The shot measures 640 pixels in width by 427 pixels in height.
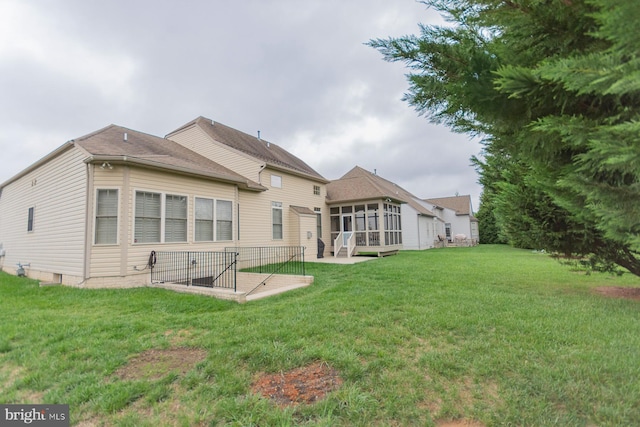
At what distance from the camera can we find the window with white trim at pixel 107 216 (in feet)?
26.0

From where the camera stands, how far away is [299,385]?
8.90 ft

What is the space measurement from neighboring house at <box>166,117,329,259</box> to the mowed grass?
6498 millimetres

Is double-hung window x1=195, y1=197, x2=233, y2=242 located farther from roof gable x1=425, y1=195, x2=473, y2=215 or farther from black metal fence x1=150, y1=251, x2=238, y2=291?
roof gable x1=425, y1=195, x2=473, y2=215

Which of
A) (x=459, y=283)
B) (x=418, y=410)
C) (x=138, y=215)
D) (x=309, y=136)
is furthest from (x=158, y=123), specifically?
(x=418, y=410)

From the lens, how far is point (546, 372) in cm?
271

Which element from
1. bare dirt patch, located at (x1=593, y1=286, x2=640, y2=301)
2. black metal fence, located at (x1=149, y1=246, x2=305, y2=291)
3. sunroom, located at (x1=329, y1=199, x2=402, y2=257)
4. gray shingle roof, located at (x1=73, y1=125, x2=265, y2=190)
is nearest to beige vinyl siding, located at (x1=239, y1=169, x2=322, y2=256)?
black metal fence, located at (x1=149, y1=246, x2=305, y2=291)

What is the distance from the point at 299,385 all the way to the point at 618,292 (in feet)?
24.8

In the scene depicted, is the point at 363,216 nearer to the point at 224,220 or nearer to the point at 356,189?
the point at 356,189

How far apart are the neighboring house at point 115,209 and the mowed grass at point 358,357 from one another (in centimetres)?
213

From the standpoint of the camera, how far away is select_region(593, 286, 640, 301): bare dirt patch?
229 inches

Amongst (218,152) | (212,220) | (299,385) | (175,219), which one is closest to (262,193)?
(218,152)

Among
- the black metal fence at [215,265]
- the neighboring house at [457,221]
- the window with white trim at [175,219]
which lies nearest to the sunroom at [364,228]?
the black metal fence at [215,265]

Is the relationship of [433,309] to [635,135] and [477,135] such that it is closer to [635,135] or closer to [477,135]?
[477,135]

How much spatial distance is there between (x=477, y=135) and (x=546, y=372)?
236cm
